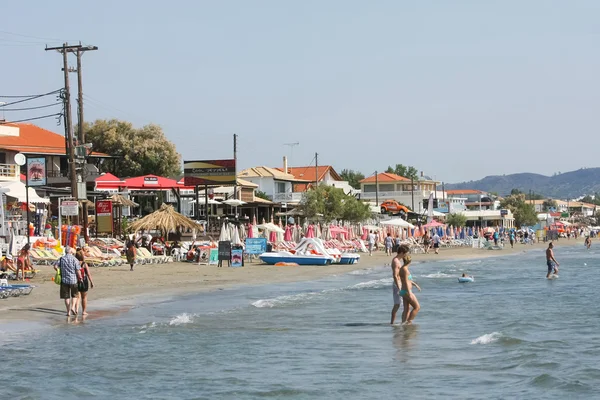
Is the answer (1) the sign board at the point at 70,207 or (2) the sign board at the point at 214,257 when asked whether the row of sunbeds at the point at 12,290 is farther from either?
(2) the sign board at the point at 214,257

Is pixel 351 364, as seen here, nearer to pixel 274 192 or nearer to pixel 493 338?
pixel 493 338

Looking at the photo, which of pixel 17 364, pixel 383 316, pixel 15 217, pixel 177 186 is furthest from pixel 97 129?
pixel 17 364

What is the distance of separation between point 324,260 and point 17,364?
28.6 meters

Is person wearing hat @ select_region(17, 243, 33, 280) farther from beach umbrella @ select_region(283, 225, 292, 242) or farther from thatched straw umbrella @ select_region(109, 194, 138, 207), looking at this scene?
beach umbrella @ select_region(283, 225, 292, 242)

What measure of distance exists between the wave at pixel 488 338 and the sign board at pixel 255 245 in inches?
979

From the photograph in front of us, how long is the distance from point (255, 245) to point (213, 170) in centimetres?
1533

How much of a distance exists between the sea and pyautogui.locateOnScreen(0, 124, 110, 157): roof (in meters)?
30.2

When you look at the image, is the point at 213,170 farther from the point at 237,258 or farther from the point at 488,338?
the point at 488,338

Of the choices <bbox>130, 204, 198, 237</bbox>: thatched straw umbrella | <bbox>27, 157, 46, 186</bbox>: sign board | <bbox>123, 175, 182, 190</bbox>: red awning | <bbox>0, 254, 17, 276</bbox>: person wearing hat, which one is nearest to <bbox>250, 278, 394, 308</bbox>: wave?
<bbox>0, 254, 17, 276</bbox>: person wearing hat

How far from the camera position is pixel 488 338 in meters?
17.8

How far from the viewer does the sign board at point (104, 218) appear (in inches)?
1569

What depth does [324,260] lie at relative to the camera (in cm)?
4288

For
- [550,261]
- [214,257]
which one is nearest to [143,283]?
[214,257]

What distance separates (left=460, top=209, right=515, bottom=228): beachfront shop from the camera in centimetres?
12205
